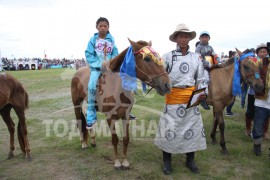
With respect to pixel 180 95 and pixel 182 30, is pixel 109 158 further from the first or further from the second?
pixel 182 30

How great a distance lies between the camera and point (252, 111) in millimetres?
5762

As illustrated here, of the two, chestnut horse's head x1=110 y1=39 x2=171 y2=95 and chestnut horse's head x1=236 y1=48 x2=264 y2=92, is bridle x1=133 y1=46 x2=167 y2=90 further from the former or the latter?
chestnut horse's head x1=236 y1=48 x2=264 y2=92

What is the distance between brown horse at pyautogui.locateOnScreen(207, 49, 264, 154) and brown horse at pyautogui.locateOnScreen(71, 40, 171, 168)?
2.07 m

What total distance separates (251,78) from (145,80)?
240 centimetres

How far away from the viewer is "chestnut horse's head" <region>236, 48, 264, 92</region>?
14.9 ft

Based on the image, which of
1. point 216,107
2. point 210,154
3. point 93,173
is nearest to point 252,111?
point 216,107

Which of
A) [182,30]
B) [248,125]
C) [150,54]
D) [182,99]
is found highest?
[182,30]

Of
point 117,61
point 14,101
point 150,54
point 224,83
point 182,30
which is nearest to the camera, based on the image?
point 150,54

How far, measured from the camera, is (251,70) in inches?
183

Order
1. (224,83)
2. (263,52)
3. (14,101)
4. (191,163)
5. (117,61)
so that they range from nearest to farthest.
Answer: (117,61) → (191,163) → (14,101) → (224,83) → (263,52)

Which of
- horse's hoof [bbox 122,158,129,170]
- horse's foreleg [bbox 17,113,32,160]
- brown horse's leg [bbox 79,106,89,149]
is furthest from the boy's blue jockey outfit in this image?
horse's foreleg [bbox 17,113,32,160]

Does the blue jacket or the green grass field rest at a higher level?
the blue jacket

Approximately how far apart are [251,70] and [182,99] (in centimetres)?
A: 187

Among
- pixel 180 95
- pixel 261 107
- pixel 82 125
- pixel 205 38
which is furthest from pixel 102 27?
pixel 261 107
